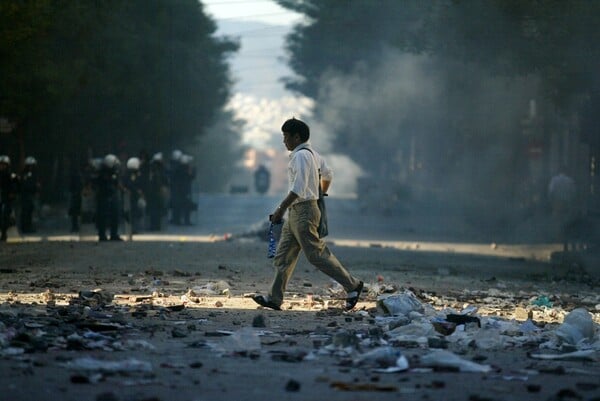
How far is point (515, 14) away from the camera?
2984cm

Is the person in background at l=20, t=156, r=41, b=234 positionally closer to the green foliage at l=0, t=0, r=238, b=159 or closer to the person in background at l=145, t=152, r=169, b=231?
the green foliage at l=0, t=0, r=238, b=159

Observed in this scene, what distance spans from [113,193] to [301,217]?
17.0 meters

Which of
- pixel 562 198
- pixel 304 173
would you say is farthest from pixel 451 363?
pixel 562 198

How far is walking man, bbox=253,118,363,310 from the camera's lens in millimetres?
13562

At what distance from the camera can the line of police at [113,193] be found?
3042 centimetres

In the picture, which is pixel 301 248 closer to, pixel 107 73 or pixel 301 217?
pixel 301 217

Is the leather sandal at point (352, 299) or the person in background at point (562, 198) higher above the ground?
the person in background at point (562, 198)

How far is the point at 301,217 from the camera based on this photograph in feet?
45.1

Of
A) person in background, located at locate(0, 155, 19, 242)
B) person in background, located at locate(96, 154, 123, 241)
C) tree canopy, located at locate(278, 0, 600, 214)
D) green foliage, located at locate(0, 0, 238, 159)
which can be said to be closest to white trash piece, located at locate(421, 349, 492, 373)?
tree canopy, located at locate(278, 0, 600, 214)

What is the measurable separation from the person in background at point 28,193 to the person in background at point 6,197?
4165 mm

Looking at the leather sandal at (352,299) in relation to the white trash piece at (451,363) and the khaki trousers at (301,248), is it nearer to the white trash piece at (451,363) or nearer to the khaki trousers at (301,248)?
the khaki trousers at (301,248)

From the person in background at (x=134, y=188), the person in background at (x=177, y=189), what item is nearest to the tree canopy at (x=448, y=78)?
the person in background at (x=134, y=188)

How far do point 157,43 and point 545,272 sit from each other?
41135mm

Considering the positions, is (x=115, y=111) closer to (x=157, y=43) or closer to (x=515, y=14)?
(x=157, y=43)
